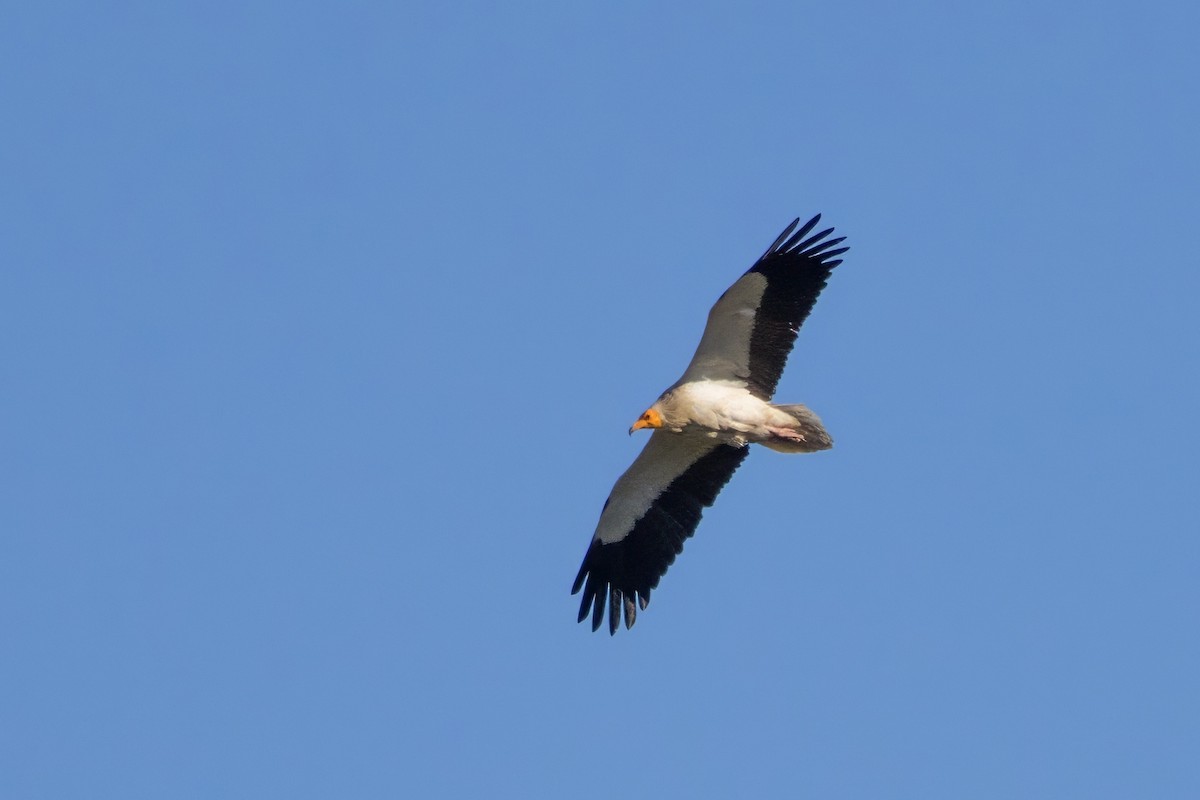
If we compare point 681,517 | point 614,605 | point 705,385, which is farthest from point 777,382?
point 614,605

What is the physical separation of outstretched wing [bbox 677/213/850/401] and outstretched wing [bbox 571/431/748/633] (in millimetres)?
1194

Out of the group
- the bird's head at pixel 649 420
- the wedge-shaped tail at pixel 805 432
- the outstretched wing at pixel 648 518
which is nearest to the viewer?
the wedge-shaped tail at pixel 805 432

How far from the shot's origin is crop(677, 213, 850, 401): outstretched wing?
681 inches

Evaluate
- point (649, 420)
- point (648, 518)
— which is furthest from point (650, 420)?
point (648, 518)

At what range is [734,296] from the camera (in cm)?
1725

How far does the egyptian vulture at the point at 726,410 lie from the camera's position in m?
17.3

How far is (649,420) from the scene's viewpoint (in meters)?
17.6

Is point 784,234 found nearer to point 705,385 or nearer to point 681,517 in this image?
point 705,385

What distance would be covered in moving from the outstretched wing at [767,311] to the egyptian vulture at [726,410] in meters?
0.01

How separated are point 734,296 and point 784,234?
0.87m

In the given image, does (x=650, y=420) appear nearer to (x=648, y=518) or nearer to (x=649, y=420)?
(x=649, y=420)

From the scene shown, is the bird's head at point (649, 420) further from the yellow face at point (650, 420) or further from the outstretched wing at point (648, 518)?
the outstretched wing at point (648, 518)

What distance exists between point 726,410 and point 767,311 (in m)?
1.15

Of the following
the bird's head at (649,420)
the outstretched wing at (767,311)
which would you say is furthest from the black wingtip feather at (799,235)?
the bird's head at (649,420)
